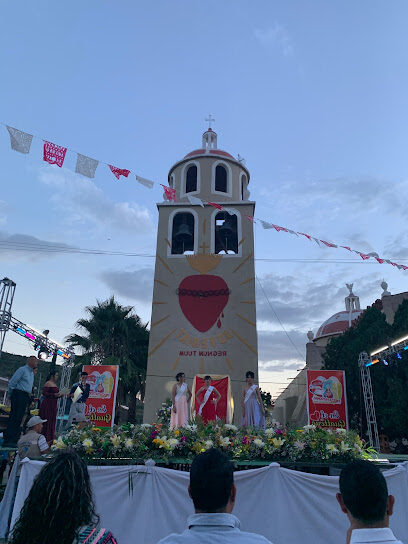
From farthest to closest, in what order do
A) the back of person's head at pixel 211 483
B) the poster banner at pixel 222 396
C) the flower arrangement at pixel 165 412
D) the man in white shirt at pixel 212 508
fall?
the flower arrangement at pixel 165 412 < the poster banner at pixel 222 396 < the back of person's head at pixel 211 483 < the man in white shirt at pixel 212 508

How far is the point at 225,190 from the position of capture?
20.0 meters

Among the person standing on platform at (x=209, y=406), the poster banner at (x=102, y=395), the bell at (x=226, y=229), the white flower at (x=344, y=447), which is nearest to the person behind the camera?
the white flower at (x=344, y=447)

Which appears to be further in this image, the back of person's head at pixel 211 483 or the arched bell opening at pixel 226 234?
the arched bell opening at pixel 226 234

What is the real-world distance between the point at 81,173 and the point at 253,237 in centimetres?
976

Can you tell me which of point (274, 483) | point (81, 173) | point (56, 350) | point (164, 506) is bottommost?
point (164, 506)

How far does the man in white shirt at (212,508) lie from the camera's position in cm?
168

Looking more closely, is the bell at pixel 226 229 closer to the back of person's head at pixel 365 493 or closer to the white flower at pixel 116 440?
the white flower at pixel 116 440

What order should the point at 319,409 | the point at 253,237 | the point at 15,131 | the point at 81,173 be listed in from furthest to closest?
the point at 253,237 → the point at 319,409 → the point at 81,173 → the point at 15,131

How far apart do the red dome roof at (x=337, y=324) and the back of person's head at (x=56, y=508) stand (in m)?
38.4

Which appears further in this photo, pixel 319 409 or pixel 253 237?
pixel 253 237

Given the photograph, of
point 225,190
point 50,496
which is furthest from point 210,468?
point 225,190

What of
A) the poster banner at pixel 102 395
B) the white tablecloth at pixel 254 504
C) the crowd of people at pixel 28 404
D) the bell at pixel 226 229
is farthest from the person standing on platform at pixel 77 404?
the bell at pixel 226 229

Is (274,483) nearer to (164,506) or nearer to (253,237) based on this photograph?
(164,506)

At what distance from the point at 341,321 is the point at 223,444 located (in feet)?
118
